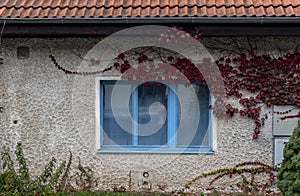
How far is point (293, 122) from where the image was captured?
8.52 m

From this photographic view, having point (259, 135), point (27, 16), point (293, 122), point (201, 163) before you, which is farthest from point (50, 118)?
point (293, 122)

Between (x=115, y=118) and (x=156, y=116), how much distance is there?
705 mm

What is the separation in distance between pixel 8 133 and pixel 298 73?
16.3 feet

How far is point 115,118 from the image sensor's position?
882cm

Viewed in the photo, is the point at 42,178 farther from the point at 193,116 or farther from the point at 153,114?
the point at 193,116

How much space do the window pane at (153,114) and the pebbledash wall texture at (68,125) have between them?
30 centimetres

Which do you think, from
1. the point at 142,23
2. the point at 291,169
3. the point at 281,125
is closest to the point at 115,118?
the point at 142,23

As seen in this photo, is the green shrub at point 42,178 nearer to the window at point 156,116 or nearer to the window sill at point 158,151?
the window sill at point 158,151

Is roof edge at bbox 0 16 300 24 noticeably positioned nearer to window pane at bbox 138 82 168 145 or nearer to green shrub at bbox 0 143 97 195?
window pane at bbox 138 82 168 145

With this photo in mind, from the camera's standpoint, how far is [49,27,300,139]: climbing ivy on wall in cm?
845

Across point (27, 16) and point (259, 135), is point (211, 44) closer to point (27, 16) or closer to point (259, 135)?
point (259, 135)

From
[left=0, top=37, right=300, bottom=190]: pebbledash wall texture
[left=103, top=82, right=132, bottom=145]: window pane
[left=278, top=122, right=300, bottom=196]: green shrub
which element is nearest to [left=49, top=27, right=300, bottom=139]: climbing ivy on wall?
[left=0, top=37, right=300, bottom=190]: pebbledash wall texture

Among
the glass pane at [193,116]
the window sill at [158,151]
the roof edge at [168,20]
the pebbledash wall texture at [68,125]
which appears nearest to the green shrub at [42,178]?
the pebbledash wall texture at [68,125]

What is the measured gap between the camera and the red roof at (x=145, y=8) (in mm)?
8070
